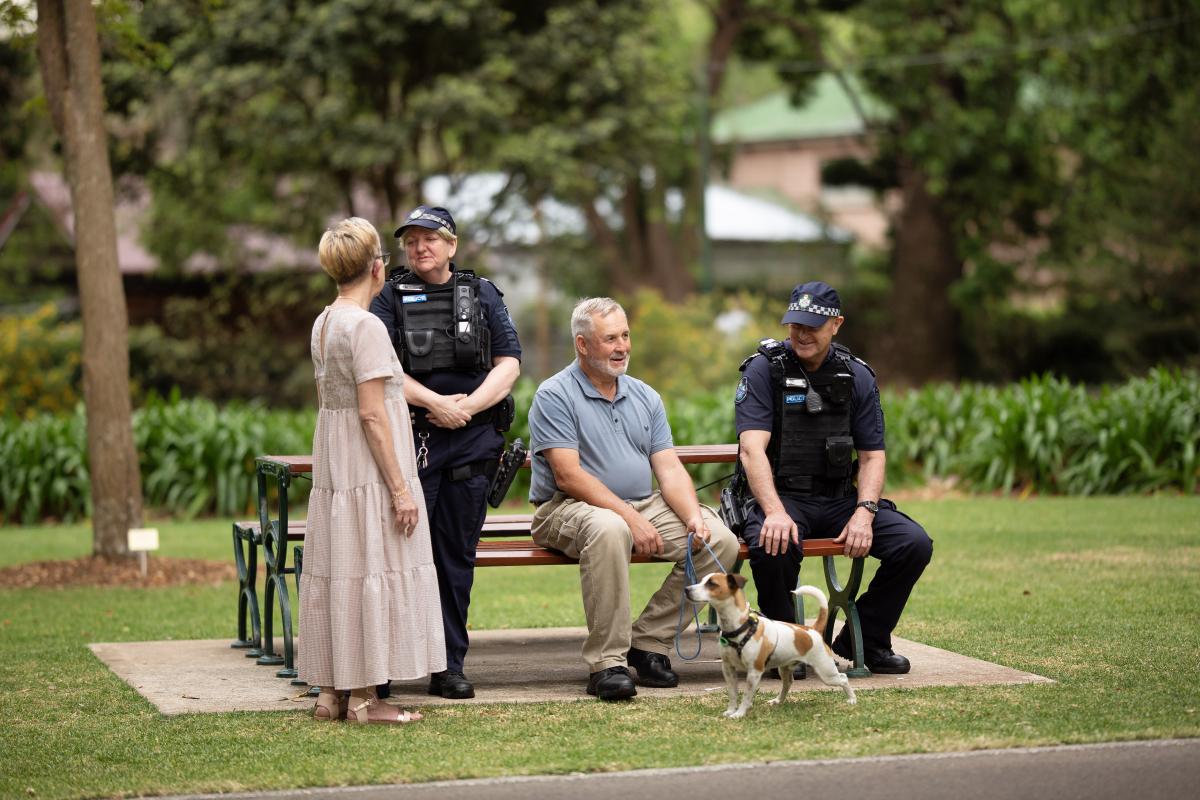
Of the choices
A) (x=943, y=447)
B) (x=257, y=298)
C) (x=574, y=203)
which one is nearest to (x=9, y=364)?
(x=257, y=298)

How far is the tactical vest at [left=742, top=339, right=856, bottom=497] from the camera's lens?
718cm

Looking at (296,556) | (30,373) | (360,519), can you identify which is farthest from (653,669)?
(30,373)

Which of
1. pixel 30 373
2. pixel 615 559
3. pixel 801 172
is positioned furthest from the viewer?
pixel 801 172

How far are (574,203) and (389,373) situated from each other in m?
21.4

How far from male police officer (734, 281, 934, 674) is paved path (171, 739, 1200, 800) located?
161 cm

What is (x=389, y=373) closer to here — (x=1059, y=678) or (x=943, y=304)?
(x=1059, y=678)

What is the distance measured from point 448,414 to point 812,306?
1703 millimetres

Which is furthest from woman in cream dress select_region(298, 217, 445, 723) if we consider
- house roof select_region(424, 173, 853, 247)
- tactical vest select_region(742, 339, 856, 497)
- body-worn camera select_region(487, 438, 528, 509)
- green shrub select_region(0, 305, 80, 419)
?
house roof select_region(424, 173, 853, 247)

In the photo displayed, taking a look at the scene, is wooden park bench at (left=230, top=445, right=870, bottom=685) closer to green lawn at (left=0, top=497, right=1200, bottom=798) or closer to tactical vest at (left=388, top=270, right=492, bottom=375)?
green lawn at (left=0, top=497, right=1200, bottom=798)

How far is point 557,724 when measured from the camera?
20.1 feet

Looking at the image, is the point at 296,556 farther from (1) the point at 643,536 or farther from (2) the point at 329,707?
(1) the point at 643,536

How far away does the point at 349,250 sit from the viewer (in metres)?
6.16

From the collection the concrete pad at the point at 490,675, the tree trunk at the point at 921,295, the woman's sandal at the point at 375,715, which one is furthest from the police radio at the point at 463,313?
the tree trunk at the point at 921,295

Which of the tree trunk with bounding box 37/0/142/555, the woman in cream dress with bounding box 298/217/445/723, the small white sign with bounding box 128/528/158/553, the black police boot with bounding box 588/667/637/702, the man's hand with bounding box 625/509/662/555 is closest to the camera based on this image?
the woman in cream dress with bounding box 298/217/445/723
